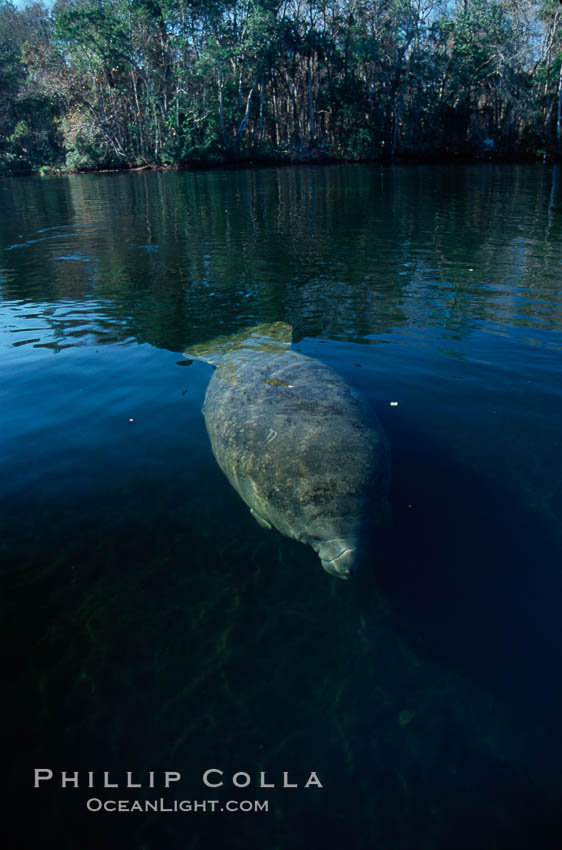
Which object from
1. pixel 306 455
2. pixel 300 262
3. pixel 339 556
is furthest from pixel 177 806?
pixel 300 262

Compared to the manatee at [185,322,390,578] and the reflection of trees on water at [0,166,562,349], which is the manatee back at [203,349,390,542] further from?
the reflection of trees on water at [0,166,562,349]

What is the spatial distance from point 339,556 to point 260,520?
2.52 feet

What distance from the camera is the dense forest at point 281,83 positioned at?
4422cm

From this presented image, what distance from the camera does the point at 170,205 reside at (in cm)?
2300

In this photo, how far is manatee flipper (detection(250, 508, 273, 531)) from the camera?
370 centimetres

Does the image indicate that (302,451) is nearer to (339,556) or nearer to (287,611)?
(339,556)

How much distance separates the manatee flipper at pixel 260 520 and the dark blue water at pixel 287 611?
0.07 metres

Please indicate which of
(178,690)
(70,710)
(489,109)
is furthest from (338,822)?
(489,109)

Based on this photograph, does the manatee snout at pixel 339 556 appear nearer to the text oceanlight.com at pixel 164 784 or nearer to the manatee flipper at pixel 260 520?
the manatee flipper at pixel 260 520

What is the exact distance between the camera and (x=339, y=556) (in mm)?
3232

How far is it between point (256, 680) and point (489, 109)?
217 ft

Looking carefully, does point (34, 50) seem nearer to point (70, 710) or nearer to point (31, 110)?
point (31, 110)

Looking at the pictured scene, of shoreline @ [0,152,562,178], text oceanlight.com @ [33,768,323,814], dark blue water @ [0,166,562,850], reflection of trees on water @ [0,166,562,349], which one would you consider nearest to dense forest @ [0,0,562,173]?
shoreline @ [0,152,562,178]

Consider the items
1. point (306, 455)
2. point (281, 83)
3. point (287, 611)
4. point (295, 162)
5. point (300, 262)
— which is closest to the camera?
point (287, 611)
